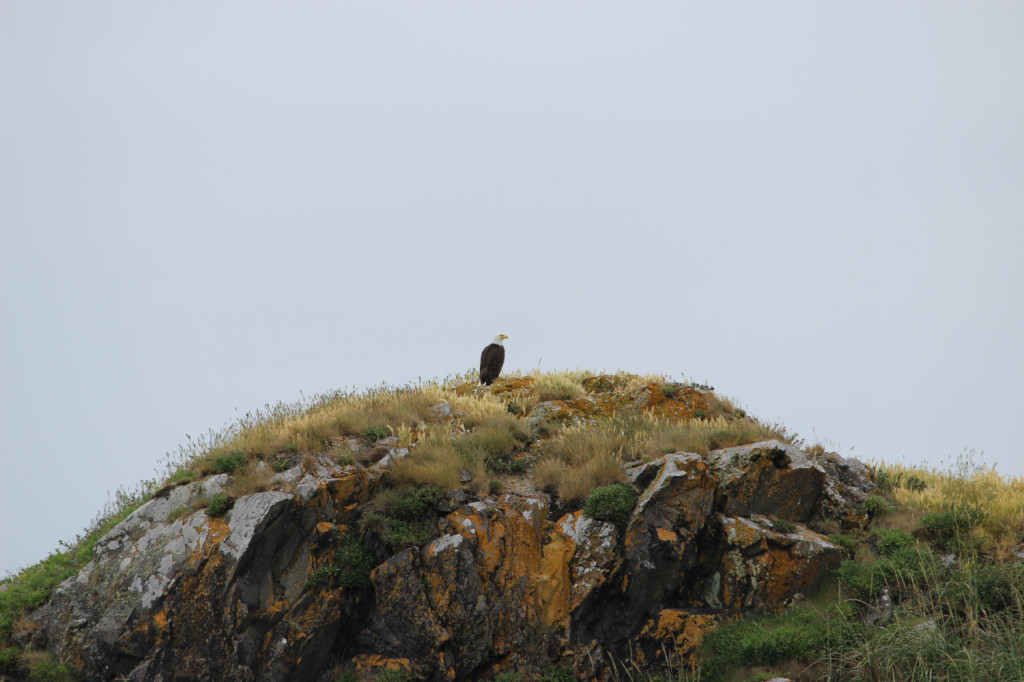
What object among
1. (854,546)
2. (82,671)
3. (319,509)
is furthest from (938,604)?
(82,671)

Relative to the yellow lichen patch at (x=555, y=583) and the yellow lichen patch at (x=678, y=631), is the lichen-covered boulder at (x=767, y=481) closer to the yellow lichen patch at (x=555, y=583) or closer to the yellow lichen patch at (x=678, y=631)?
the yellow lichen patch at (x=678, y=631)

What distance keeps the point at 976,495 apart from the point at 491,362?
10599 millimetres

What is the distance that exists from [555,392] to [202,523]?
838 centimetres

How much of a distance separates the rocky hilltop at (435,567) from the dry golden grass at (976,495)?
4.27 ft

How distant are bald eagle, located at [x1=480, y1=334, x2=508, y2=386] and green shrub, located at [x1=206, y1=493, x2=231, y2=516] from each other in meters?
7.92

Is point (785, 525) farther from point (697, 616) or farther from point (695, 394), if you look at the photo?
point (695, 394)

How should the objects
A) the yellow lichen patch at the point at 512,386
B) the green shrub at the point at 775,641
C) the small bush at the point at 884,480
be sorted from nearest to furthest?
the green shrub at the point at 775,641, the small bush at the point at 884,480, the yellow lichen patch at the point at 512,386

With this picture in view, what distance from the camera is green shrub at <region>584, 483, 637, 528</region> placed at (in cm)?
1092

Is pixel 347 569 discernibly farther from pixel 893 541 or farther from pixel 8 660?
pixel 893 541

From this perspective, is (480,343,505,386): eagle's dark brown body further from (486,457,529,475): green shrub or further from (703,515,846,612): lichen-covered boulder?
(703,515,846,612): lichen-covered boulder

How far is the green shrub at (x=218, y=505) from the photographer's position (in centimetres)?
1070

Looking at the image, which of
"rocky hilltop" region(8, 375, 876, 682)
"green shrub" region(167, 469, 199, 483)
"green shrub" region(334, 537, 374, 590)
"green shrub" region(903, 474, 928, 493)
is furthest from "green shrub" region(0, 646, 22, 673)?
"green shrub" region(903, 474, 928, 493)

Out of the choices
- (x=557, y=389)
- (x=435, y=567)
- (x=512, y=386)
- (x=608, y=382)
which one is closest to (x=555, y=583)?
(x=435, y=567)

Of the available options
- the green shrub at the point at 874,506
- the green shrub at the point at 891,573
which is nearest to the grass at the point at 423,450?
the green shrub at the point at 874,506
